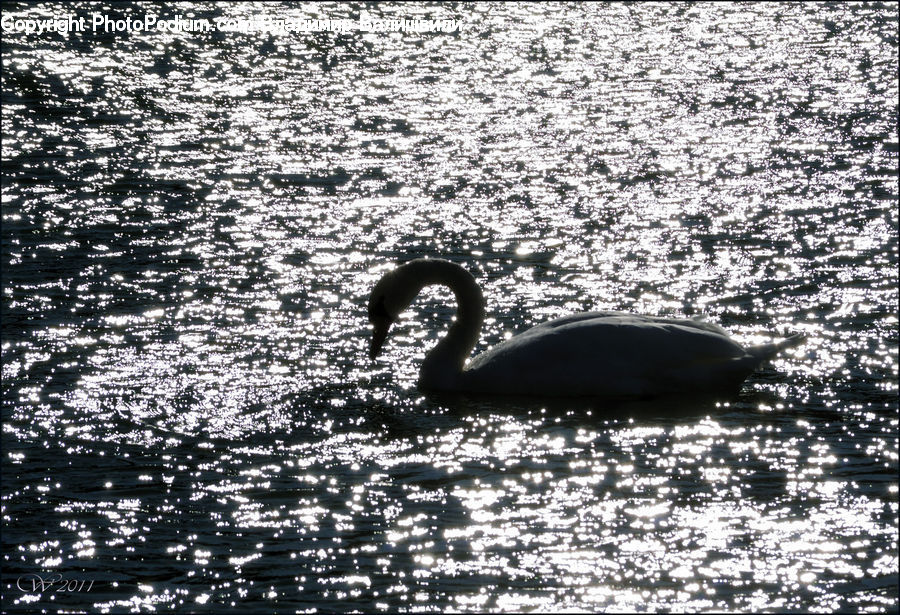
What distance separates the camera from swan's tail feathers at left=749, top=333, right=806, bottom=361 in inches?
491

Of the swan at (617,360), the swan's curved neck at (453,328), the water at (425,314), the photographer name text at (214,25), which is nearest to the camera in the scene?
the water at (425,314)

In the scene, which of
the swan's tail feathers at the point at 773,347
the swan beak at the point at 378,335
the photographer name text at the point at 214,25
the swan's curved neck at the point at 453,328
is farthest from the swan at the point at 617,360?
the photographer name text at the point at 214,25

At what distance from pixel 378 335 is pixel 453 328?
0.63 metres

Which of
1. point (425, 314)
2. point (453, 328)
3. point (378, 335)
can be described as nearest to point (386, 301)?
point (378, 335)

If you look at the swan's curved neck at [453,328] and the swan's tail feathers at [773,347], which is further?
the swan's curved neck at [453,328]

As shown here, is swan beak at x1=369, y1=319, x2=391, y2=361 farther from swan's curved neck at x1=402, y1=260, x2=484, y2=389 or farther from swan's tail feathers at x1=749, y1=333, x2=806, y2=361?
swan's tail feathers at x1=749, y1=333, x2=806, y2=361

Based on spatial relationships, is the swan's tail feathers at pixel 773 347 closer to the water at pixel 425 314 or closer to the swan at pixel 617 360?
the swan at pixel 617 360

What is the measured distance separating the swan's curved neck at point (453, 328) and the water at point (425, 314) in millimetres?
255

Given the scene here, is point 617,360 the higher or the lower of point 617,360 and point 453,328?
the higher

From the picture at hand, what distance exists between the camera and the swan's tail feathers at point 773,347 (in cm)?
1248

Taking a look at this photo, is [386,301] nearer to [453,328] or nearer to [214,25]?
[453,328]

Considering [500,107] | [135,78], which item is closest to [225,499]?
[500,107]

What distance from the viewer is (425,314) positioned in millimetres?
14672

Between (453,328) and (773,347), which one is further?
(453,328)
